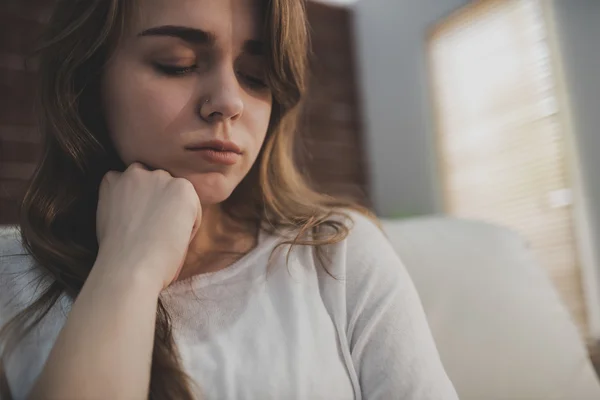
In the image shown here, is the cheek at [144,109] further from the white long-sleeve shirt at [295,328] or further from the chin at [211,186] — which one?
the white long-sleeve shirt at [295,328]

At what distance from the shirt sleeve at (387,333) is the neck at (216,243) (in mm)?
154

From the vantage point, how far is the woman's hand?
1.72 feet

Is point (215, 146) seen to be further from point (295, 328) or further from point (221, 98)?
point (295, 328)

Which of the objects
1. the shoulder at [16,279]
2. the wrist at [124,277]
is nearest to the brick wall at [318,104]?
the shoulder at [16,279]

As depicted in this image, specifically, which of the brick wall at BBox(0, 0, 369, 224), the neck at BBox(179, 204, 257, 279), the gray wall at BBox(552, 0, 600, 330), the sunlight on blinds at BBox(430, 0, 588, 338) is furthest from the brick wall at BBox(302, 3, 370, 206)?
the neck at BBox(179, 204, 257, 279)

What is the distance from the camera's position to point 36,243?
62 cm

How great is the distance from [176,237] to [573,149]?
1.67 m

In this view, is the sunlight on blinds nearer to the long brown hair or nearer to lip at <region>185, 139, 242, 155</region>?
the long brown hair

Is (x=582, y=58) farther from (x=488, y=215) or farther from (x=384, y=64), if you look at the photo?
(x=384, y=64)

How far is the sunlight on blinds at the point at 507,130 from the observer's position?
6.13ft

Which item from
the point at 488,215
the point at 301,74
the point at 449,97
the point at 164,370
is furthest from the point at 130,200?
the point at 449,97

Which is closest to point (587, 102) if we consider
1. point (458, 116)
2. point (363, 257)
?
point (458, 116)

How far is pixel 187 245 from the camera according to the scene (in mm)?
589

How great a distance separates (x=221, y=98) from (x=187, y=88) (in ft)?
0.15
